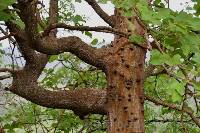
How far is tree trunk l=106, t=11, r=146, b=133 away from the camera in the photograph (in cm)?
453

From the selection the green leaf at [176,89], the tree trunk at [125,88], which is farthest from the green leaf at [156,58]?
the tree trunk at [125,88]

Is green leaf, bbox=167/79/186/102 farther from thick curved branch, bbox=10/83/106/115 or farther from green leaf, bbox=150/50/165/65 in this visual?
thick curved branch, bbox=10/83/106/115

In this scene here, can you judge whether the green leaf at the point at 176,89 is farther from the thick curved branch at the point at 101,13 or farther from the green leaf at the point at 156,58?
the thick curved branch at the point at 101,13

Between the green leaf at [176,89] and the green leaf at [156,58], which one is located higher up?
the green leaf at [156,58]

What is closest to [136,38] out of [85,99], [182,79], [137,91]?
[182,79]

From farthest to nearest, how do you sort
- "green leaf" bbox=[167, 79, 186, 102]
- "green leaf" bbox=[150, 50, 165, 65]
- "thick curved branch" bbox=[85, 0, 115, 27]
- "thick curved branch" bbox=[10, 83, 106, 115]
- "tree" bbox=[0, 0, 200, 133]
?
"thick curved branch" bbox=[85, 0, 115, 27]
"thick curved branch" bbox=[10, 83, 106, 115]
"tree" bbox=[0, 0, 200, 133]
"green leaf" bbox=[150, 50, 165, 65]
"green leaf" bbox=[167, 79, 186, 102]

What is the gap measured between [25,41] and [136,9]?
2123 millimetres

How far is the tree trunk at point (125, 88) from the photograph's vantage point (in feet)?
14.9

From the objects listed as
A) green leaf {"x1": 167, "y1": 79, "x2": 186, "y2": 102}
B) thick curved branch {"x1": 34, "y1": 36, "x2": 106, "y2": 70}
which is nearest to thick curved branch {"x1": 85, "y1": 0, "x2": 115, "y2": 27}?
thick curved branch {"x1": 34, "y1": 36, "x2": 106, "y2": 70}

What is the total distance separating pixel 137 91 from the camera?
4617mm

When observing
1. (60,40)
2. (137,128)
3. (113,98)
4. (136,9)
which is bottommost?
(137,128)

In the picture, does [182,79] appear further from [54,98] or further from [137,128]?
[54,98]

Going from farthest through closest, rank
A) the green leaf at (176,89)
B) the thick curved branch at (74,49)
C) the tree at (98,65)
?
the thick curved branch at (74,49) → the tree at (98,65) → the green leaf at (176,89)

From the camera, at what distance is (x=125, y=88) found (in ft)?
15.0
